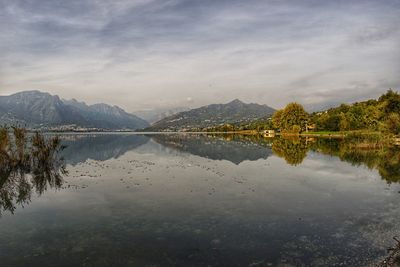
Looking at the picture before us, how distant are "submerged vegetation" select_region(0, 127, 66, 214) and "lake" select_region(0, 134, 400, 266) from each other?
0.43 meters

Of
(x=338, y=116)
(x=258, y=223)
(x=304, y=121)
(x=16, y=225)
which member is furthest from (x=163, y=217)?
(x=304, y=121)

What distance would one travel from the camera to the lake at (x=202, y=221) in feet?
55.1

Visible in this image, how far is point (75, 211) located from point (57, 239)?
7.10m

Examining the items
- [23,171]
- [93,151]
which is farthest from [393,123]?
[23,171]

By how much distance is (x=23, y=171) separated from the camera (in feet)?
154

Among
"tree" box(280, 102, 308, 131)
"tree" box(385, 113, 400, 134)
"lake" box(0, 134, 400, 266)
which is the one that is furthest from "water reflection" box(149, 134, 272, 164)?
"tree" box(280, 102, 308, 131)

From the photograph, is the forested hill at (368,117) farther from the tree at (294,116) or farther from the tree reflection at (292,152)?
the tree reflection at (292,152)

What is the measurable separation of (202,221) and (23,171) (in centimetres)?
3512

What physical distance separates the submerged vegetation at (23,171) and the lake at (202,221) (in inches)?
Answer: 16.8

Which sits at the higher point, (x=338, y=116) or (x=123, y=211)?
(x=338, y=116)

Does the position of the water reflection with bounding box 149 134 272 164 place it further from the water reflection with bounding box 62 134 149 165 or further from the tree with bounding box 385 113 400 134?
the tree with bounding box 385 113 400 134

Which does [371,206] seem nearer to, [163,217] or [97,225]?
[163,217]

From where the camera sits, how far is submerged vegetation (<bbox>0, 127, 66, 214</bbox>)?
106 feet

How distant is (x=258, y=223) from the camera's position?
2253 centimetres
